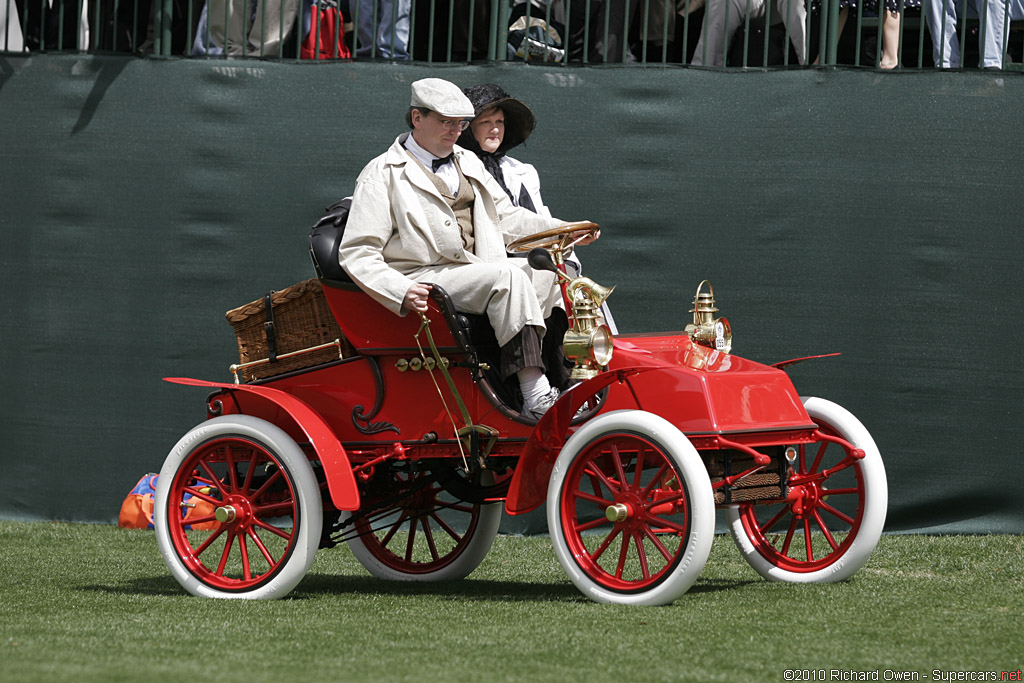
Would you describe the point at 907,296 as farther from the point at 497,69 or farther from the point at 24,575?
the point at 24,575

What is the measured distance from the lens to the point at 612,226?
691cm

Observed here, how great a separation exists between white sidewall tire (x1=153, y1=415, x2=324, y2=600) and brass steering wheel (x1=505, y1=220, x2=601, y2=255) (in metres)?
1.04

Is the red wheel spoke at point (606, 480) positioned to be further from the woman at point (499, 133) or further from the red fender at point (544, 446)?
the woman at point (499, 133)

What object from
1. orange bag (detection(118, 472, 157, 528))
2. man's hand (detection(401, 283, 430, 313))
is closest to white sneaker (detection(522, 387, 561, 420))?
man's hand (detection(401, 283, 430, 313))

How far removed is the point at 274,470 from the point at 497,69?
274cm

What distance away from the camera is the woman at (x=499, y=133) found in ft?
18.6

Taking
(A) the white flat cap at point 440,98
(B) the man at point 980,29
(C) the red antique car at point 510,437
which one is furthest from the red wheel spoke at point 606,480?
(B) the man at point 980,29

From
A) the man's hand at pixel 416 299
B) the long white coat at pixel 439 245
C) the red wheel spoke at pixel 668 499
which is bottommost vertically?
the red wheel spoke at pixel 668 499

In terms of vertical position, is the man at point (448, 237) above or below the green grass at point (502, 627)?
above

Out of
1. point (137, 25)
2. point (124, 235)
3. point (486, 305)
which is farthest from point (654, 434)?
point (137, 25)

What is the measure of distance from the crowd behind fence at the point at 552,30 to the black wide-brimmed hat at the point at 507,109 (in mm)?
1263

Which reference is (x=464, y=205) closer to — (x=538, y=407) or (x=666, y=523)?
(x=538, y=407)

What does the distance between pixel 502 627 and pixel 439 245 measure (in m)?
1.43

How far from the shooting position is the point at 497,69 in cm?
703
